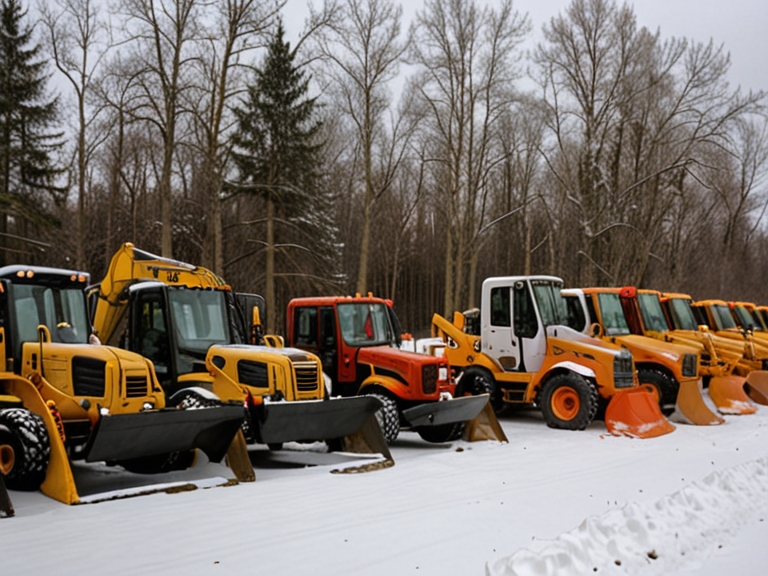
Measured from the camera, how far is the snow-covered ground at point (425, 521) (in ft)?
18.5

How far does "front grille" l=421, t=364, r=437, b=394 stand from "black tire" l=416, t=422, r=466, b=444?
0.70 meters

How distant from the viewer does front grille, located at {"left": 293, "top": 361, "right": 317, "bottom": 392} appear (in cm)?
973

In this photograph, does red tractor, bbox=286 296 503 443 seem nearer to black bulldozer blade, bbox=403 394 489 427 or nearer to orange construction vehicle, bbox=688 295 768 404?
black bulldozer blade, bbox=403 394 489 427

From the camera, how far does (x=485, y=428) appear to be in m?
12.0

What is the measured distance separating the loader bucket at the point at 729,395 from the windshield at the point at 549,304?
389 centimetres

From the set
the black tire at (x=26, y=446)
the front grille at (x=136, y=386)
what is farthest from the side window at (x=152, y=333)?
the black tire at (x=26, y=446)

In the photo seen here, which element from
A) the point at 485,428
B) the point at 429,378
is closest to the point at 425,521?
the point at 429,378

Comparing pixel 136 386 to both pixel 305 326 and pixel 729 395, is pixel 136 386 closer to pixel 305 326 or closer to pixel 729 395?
pixel 305 326

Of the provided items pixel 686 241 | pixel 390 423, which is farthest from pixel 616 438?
pixel 686 241

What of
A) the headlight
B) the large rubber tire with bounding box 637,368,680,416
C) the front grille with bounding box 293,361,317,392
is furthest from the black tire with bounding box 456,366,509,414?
the front grille with bounding box 293,361,317,392

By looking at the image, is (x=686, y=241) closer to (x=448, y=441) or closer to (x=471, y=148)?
(x=471, y=148)

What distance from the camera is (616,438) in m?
12.0

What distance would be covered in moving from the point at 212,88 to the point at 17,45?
1096cm

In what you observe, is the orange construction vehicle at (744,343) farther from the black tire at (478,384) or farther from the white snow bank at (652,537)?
the white snow bank at (652,537)
